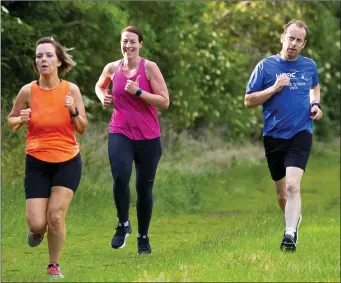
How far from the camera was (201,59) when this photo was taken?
2650 cm

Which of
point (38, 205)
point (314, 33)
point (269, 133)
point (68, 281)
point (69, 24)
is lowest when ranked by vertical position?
Result: point (68, 281)

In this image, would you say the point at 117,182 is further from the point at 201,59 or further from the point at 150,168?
the point at 201,59

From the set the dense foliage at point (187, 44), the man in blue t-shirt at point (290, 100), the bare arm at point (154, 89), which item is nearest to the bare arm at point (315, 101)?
the man in blue t-shirt at point (290, 100)

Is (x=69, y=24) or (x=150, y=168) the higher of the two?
(x=69, y=24)

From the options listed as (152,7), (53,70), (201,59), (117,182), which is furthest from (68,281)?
(201,59)

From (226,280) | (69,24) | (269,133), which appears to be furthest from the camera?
(69,24)

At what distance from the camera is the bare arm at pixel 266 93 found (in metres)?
10.5

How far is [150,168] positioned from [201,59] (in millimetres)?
15804

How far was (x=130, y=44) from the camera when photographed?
10.8 m

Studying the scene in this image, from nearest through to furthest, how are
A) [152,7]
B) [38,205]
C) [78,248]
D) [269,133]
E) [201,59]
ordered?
[38,205] < [269,133] < [78,248] < [152,7] < [201,59]

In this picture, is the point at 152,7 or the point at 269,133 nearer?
the point at 269,133

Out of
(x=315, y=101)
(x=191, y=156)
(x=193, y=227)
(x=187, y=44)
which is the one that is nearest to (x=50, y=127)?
(x=315, y=101)

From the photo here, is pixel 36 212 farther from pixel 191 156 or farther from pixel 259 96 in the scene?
pixel 191 156

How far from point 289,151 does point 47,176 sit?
283 centimetres
